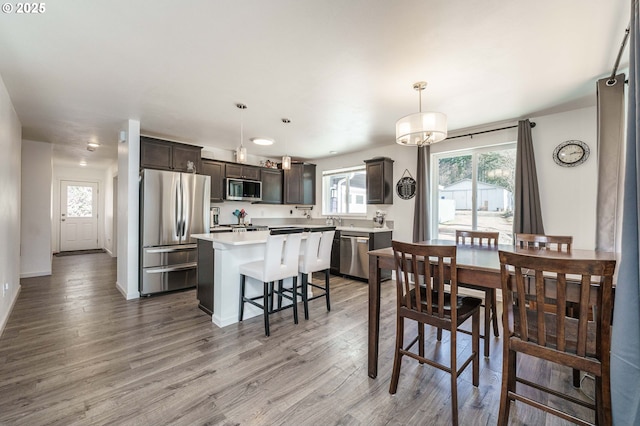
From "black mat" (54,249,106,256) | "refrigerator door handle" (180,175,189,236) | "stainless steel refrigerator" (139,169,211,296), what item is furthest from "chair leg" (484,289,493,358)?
"black mat" (54,249,106,256)

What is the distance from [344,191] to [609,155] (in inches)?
166

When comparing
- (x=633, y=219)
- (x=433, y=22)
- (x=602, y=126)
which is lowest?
(x=633, y=219)

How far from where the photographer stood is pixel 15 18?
180 cm

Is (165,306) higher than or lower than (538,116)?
lower

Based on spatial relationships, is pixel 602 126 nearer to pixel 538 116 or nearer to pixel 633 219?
pixel 538 116

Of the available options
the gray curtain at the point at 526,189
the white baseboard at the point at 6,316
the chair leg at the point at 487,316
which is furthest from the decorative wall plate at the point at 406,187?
the white baseboard at the point at 6,316

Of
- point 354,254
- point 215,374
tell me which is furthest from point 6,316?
point 354,254

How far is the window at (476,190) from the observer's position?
397cm

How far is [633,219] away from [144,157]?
500 centimetres

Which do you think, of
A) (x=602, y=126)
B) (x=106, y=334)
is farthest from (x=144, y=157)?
(x=602, y=126)

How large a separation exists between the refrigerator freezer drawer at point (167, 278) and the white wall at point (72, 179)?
20.4 feet

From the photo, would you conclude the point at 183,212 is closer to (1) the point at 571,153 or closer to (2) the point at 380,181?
(2) the point at 380,181

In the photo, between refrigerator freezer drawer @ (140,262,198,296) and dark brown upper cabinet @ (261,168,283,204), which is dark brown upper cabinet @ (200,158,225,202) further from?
refrigerator freezer drawer @ (140,262,198,296)

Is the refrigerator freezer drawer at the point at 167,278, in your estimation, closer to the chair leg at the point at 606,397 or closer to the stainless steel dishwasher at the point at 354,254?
the stainless steel dishwasher at the point at 354,254
